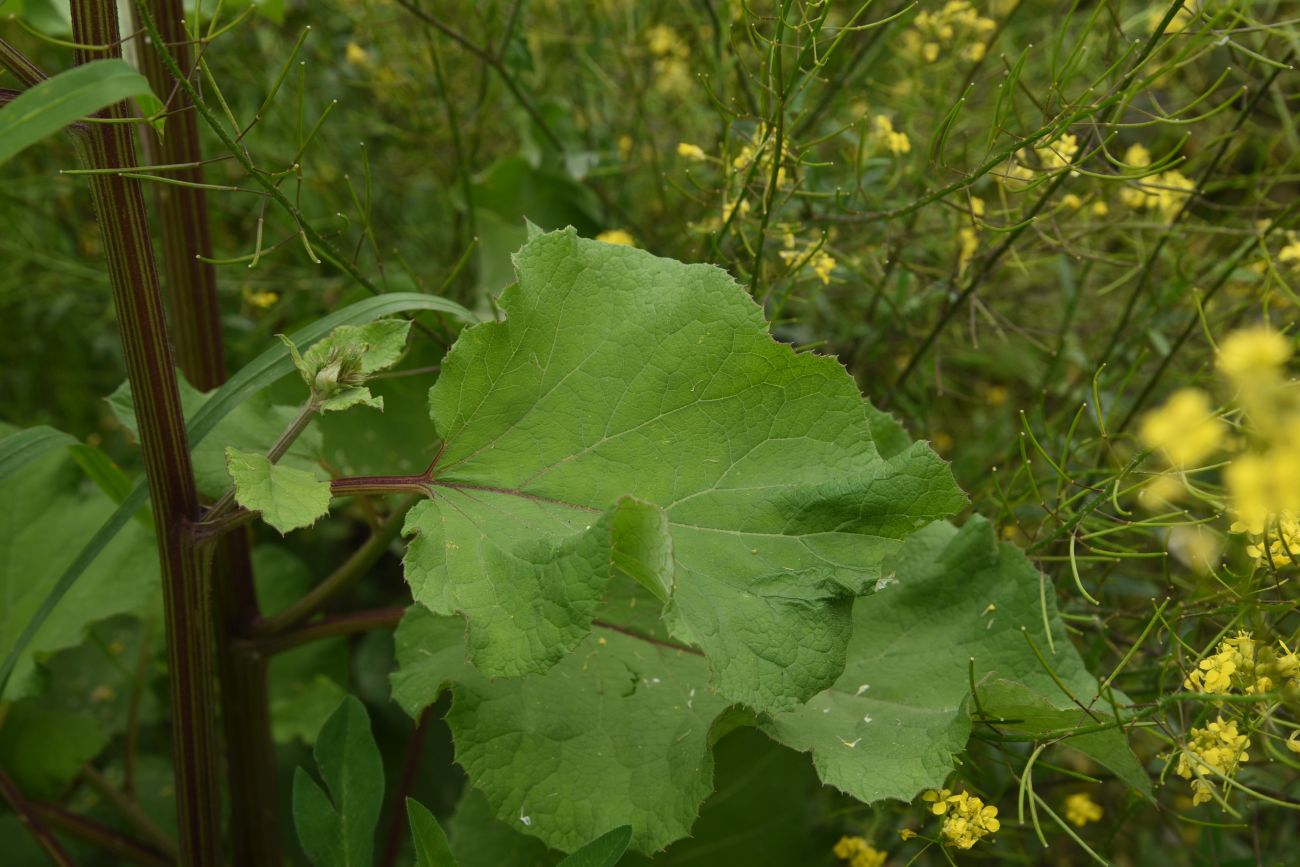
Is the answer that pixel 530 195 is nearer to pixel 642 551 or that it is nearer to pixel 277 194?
pixel 277 194

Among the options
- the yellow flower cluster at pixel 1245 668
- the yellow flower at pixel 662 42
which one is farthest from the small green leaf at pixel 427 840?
the yellow flower at pixel 662 42

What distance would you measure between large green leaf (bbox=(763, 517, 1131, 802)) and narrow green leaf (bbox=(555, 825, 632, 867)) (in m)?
0.15

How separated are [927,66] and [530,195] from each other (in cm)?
57

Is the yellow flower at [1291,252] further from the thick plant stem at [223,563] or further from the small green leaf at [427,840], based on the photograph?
the thick plant stem at [223,563]

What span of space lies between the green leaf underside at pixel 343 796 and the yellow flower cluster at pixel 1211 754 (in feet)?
1.93

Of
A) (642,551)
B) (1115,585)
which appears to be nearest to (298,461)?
(642,551)

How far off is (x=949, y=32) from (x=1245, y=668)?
→ 0.83 m

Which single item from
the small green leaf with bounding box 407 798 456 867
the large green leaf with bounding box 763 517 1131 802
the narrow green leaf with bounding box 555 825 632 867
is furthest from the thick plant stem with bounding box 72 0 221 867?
the large green leaf with bounding box 763 517 1131 802

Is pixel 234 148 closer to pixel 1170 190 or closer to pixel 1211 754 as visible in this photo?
pixel 1211 754

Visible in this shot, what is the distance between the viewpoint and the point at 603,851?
2.40ft

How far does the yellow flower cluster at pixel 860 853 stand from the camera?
1.00 metres

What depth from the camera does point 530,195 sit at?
1533mm

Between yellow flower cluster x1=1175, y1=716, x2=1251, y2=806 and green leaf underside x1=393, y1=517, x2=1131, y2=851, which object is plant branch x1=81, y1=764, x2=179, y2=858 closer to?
green leaf underside x1=393, y1=517, x2=1131, y2=851

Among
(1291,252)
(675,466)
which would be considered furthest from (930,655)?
(1291,252)
